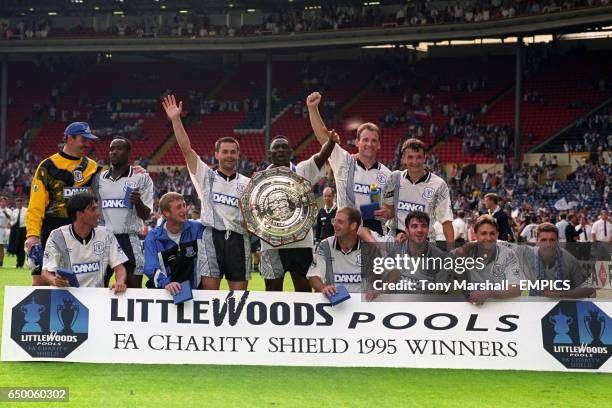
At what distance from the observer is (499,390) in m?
7.71

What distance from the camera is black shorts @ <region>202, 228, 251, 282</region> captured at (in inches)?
375

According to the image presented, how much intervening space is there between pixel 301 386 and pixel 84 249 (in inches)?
97.8

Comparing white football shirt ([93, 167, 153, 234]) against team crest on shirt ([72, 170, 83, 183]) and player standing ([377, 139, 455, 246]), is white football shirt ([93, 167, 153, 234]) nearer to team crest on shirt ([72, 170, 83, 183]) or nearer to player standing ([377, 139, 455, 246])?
team crest on shirt ([72, 170, 83, 183])

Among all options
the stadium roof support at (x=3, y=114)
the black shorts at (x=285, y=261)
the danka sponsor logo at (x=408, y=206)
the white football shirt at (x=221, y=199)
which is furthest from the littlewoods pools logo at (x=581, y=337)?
the stadium roof support at (x=3, y=114)

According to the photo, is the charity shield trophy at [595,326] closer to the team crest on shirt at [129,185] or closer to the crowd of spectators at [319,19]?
the team crest on shirt at [129,185]

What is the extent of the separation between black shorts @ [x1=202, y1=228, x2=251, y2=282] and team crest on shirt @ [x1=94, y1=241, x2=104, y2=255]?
0.92 m

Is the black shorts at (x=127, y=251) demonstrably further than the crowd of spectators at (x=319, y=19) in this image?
No

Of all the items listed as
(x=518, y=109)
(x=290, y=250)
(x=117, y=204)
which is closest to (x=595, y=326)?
(x=290, y=250)

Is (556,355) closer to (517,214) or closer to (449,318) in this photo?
(449,318)

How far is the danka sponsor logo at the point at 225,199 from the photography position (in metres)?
9.58

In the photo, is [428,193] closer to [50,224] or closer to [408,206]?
[408,206]

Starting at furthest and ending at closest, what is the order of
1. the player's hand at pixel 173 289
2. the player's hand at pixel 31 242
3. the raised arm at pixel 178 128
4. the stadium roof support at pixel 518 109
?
the stadium roof support at pixel 518 109
the raised arm at pixel 178 128
the player's hand at pixel 31 242
the player's hand at pixel 173 289

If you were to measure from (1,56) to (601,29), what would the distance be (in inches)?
1043

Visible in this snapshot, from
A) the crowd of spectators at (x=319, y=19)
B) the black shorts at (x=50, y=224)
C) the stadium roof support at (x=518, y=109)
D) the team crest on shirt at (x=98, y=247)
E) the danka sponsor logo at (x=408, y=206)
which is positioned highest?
the crowd of spectators at (x=319, y=19)
